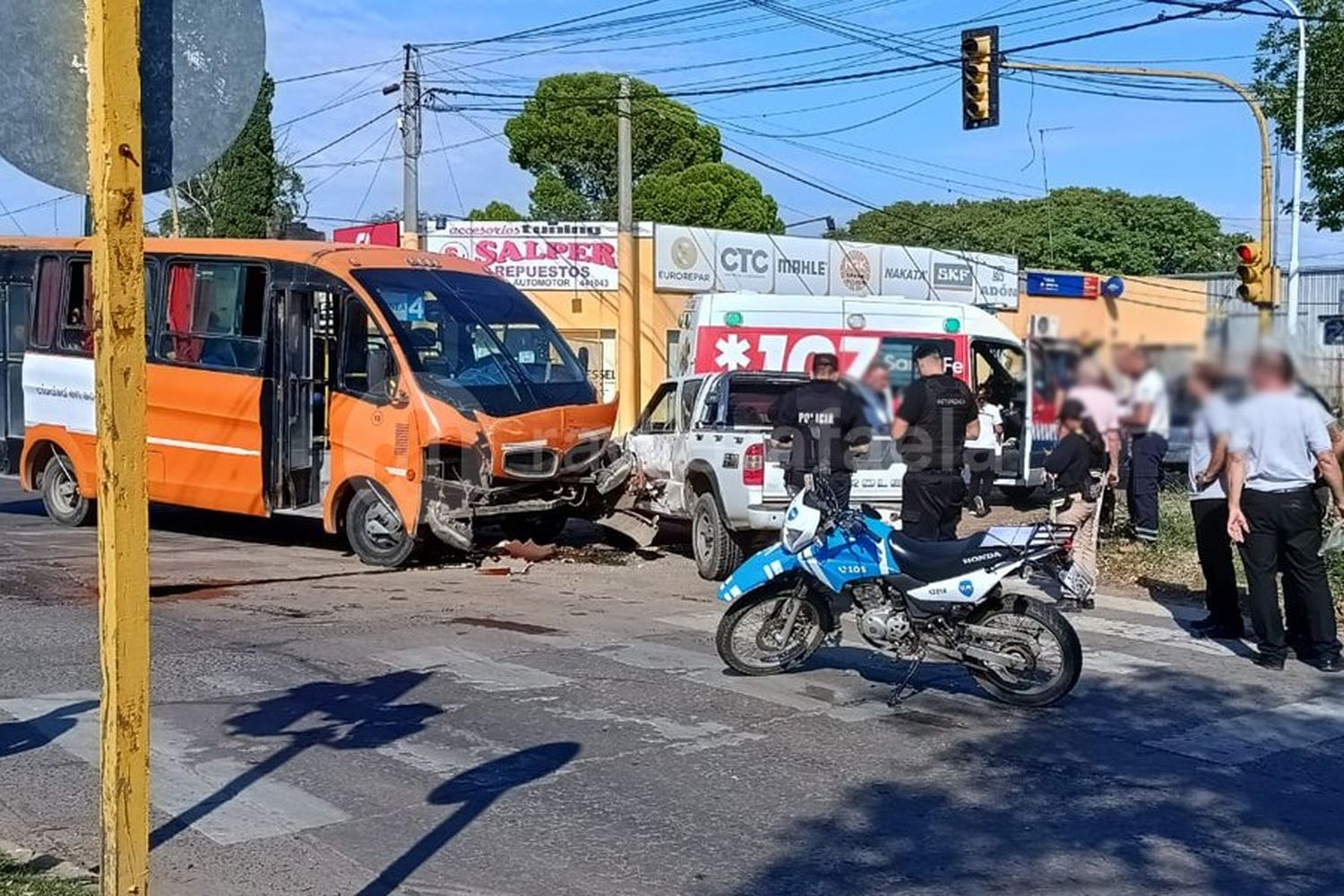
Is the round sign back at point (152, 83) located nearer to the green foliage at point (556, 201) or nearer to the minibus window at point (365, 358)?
the minibus window at point (365, 358)

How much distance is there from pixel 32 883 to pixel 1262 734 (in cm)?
571

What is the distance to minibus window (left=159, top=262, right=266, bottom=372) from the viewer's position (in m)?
13.7

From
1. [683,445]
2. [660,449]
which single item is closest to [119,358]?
[683,445]

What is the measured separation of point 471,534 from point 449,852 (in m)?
7.38

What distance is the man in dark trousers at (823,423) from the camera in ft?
8.15

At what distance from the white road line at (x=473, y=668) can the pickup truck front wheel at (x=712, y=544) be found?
12.8 feet

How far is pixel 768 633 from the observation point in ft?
28.1

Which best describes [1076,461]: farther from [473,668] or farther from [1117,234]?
[473,668]

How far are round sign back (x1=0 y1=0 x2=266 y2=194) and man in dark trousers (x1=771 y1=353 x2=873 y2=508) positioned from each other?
1.75 m

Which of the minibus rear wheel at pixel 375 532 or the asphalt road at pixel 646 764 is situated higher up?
the minibus rear wheel at pixel 375 532

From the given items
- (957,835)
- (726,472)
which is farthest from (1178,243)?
(726,472)

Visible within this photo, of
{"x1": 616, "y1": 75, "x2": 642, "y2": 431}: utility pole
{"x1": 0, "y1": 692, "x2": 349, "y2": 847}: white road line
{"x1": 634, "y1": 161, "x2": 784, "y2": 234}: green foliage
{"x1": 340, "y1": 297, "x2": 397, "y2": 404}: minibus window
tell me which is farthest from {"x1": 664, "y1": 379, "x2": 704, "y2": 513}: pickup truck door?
{"x1": 634, "y1": 161, "x2": 784, "y2": 234}: green foliage

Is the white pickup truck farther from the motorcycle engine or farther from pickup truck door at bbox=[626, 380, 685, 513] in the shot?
the motorcycle engine

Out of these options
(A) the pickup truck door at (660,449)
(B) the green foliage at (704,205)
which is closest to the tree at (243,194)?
(B) the green foliage at (704,205)
